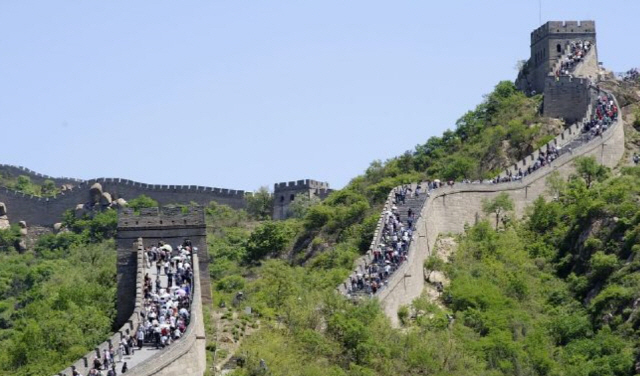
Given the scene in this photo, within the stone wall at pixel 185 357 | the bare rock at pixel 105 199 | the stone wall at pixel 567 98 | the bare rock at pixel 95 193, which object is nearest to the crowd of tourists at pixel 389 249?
the stone wall at pixel 185 357

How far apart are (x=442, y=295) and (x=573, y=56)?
109 ft

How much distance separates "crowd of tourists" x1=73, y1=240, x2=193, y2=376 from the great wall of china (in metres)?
0.30

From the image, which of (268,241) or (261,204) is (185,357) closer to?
(268,241)

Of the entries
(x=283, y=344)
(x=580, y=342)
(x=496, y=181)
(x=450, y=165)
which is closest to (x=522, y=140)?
(x=450, y=165)

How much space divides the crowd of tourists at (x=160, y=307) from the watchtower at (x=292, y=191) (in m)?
48.9

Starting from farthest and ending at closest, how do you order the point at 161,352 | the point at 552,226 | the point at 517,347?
1. the point at 552,226
2. the point at 517,347
3. the point at 161,352

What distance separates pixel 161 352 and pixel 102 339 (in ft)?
29.8

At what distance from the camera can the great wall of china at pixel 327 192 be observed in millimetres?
58406

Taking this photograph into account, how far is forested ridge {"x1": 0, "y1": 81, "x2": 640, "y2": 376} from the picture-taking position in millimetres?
63500

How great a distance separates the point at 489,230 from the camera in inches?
3177

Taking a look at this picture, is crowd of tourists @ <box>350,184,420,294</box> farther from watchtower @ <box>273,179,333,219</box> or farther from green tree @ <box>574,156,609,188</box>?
watchtower @ <box>273,179,333,219</box>

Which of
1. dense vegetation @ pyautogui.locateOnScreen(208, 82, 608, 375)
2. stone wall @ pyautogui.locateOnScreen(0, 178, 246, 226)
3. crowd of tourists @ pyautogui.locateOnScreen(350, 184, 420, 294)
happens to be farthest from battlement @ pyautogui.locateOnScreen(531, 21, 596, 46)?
crowd of tourists @ pyautogui.locateOnScreen(350, 184, 420, 294)

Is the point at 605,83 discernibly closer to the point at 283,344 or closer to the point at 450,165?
the point at 450,165

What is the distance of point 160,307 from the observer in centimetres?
5950
